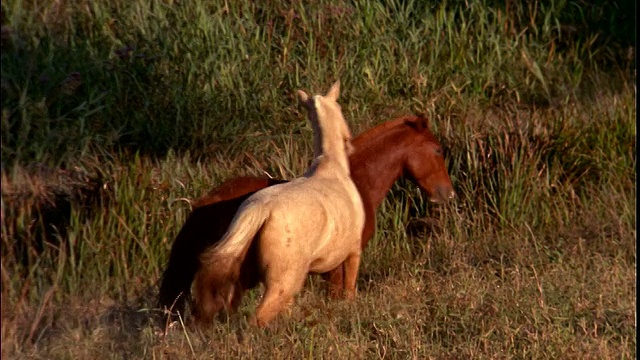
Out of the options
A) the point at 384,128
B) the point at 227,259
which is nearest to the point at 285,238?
the point at 227,259

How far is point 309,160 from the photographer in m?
7.30

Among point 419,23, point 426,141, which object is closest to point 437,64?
point 419,23

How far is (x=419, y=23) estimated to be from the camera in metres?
9.16

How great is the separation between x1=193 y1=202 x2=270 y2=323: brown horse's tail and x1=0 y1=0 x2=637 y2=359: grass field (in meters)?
0.13

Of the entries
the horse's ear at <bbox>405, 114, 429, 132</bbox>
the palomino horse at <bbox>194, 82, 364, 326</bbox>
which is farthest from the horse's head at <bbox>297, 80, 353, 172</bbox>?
the horse's ear at <bbox>405, 114, 429, 132</bbox>

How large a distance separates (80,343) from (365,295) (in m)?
1.73

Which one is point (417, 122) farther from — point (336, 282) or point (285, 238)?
point (285, 238)

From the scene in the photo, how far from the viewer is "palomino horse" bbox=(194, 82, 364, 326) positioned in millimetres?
4852

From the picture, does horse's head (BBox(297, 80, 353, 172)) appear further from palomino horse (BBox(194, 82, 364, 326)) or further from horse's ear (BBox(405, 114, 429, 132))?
horse's ear (BBox(405, 114, 429, 132))

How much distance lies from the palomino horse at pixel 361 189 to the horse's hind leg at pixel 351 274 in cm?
11

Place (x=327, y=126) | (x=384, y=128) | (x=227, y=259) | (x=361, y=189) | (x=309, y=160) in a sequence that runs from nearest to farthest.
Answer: (x=227, y=259), (x=327, y=126), (x=361, y=189), (x=384, y=128), (x=309, y=160)

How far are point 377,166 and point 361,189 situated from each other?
0.52 feet

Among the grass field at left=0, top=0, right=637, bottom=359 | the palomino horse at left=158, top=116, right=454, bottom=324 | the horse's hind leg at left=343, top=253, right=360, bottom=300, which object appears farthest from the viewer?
the horse's hind leg at left=343, top=253, right=360, bottom=300

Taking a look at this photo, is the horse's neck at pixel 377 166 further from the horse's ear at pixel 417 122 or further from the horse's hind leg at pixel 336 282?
the horse's hind leg at pixel 336 282
